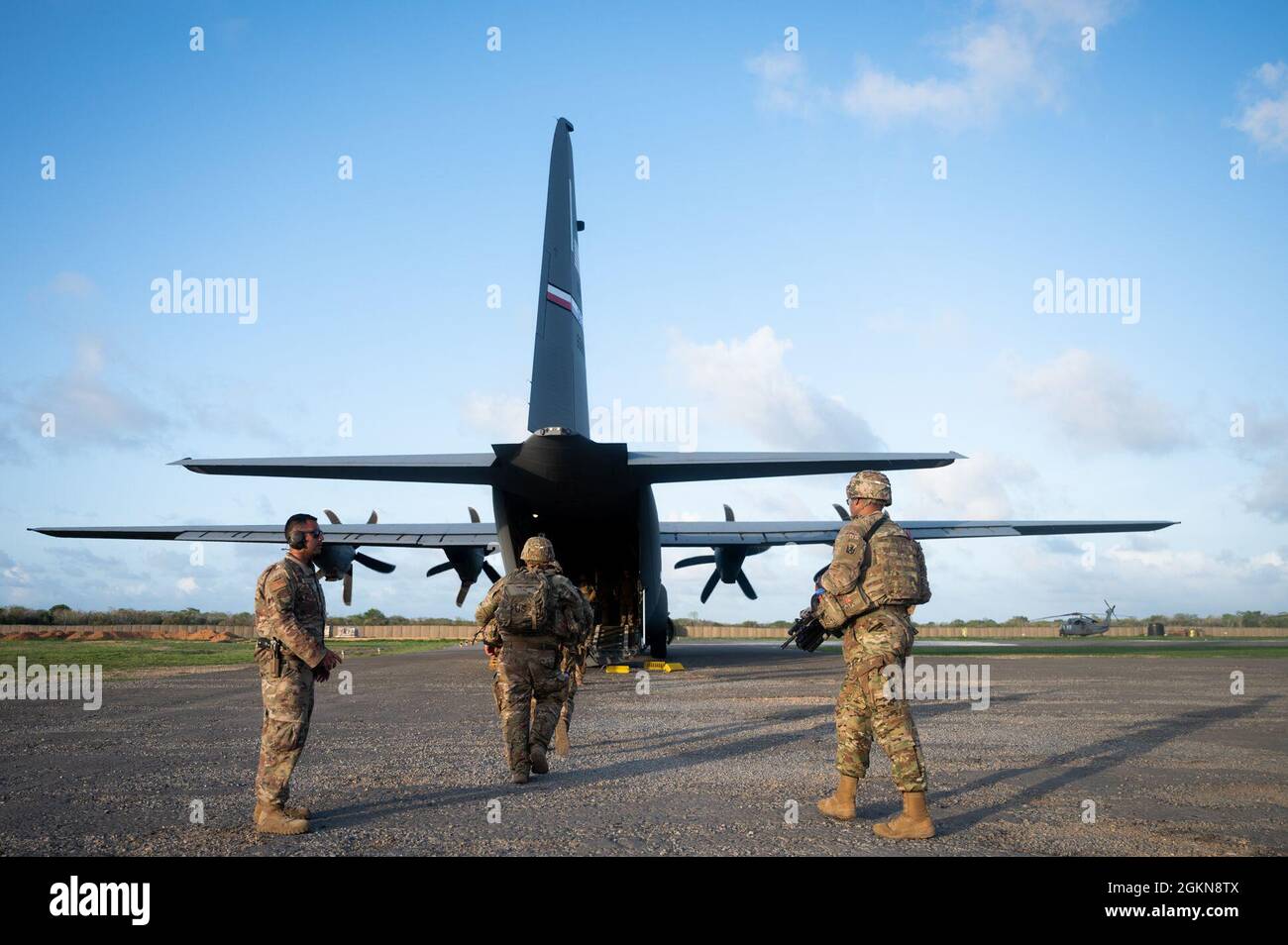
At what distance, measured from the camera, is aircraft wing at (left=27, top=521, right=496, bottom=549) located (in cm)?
2402

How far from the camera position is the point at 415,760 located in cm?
844

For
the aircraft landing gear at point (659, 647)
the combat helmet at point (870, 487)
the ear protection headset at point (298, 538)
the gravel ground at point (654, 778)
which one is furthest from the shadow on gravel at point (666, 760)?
the aircraft landing gear at point (659, 647)

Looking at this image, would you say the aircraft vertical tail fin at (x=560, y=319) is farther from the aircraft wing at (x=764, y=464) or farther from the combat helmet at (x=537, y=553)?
the combat helmet at (x=537, y=553)

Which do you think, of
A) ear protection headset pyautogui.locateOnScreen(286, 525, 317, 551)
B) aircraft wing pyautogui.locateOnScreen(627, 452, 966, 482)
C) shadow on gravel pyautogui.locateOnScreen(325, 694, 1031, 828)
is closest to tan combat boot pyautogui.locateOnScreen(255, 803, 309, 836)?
shadow on gravel pyautogui.locateOnScreen(325, 694, 1031, 828)

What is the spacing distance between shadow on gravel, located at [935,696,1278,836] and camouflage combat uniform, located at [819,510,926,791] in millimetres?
771

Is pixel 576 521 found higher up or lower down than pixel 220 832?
higher up

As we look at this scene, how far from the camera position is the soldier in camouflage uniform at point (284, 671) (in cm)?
577

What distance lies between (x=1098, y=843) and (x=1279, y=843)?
A: 1.18 metres

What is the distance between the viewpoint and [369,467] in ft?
39.6

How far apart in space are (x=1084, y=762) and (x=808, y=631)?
3941 mm
